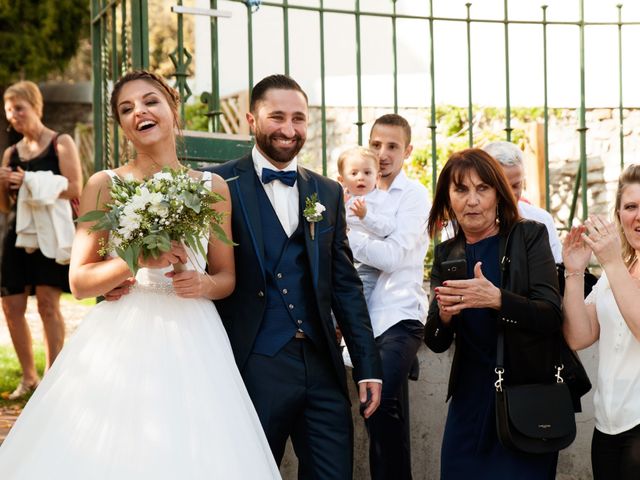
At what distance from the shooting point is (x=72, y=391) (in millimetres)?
3762

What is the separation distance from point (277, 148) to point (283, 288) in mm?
569

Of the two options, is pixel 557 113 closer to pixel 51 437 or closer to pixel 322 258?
pixel 322 258

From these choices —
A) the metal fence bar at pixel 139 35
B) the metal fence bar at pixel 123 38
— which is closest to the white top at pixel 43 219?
the metal fence bar at pixel 123 38

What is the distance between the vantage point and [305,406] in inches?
166

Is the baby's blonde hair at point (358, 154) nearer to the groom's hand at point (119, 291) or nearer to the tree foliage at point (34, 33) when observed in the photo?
the groom's hand at point (119, 291)

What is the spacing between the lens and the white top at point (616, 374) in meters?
4.04

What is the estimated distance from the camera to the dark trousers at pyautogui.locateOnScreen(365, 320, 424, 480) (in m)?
5.12

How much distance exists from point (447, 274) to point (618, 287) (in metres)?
0.68

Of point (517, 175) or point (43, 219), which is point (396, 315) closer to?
point (517, 175)

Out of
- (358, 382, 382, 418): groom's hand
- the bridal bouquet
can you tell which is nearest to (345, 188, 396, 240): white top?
(358, 382, 382, 418): groom's hand

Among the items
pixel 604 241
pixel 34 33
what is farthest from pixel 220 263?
pixel 34 33

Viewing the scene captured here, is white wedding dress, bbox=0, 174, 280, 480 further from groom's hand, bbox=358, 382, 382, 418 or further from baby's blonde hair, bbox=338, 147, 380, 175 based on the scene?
baby's blonde hair, bbox=338, 147, 380, 175

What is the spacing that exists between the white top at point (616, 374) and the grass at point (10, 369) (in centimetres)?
458

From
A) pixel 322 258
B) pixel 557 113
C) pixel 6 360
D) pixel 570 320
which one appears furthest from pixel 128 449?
pixel 557 113
